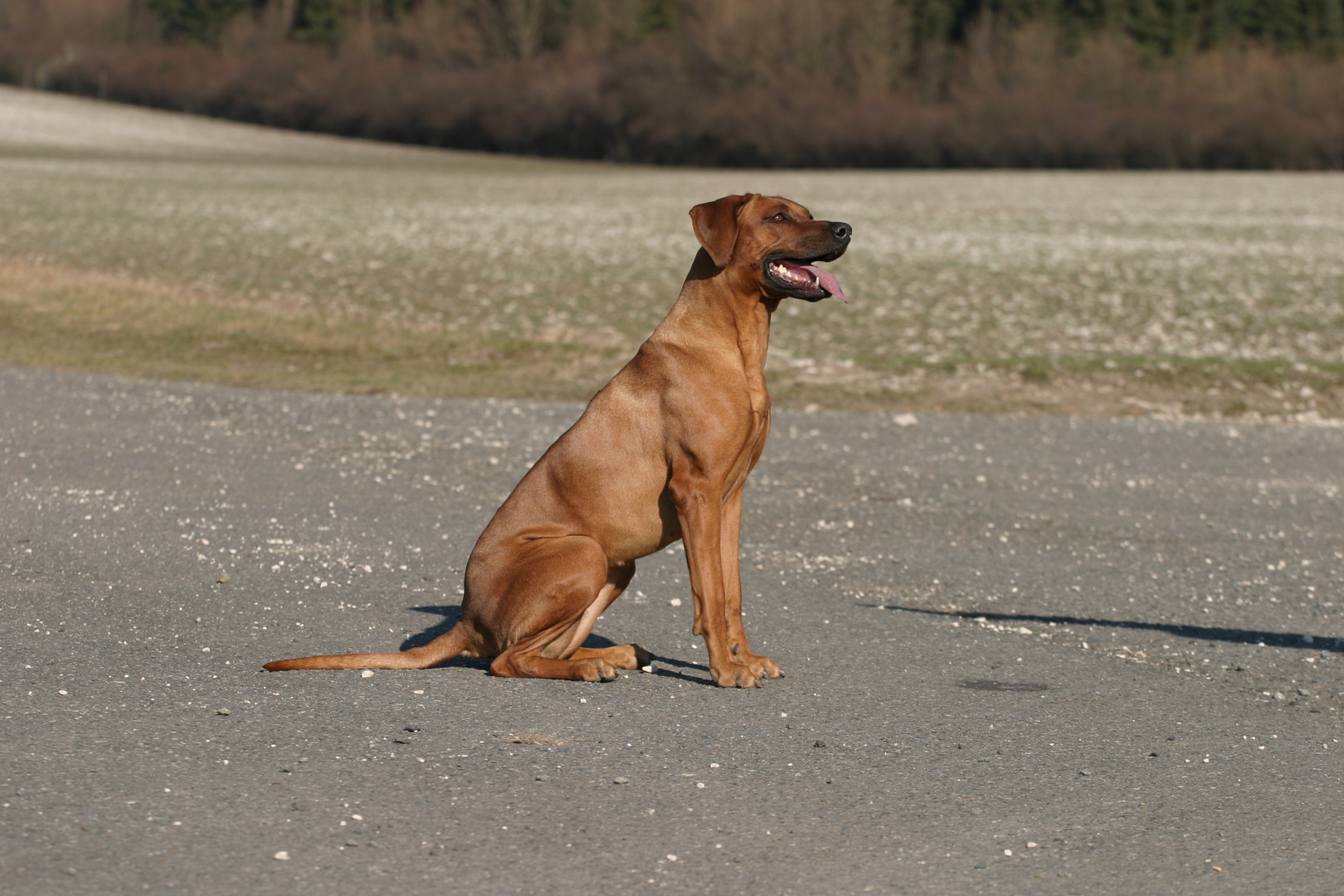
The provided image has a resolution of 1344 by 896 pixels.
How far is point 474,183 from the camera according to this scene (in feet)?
175

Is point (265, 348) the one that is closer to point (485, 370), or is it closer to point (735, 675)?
point (485, 370)

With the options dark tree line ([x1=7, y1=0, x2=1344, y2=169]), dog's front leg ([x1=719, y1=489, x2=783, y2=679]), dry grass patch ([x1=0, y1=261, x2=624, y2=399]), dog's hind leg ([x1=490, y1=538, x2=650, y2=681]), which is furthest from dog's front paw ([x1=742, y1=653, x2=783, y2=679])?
dark tree line ([x1=7, y1=0, x2=1344, y2=169])

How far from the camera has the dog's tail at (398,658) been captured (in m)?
5.52

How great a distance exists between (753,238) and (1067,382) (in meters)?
9.69

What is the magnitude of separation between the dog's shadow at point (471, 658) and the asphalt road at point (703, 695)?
0.03m

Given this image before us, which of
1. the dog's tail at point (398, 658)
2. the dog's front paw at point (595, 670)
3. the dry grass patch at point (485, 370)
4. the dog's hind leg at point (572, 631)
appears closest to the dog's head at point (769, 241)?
the dog's hind leg at point (572, 631)

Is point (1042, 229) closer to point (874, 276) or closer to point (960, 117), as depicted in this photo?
point (874, 276)

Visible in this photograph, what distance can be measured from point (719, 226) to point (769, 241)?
20 centimetres

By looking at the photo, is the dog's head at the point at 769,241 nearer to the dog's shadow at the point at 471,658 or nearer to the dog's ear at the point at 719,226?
the dog's ear at the point at 719,226

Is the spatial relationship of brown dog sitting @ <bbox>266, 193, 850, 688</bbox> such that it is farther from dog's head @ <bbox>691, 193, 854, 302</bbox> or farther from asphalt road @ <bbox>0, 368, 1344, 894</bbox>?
asphalt road @ <bbox>0, 368, 1344, 894</bbox>

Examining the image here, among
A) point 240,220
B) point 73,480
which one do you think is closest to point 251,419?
point 73,480

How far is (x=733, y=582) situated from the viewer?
224 inches

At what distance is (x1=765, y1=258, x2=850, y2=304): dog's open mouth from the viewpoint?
5461 mm

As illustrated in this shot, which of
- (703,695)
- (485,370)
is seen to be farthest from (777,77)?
(703,695)
